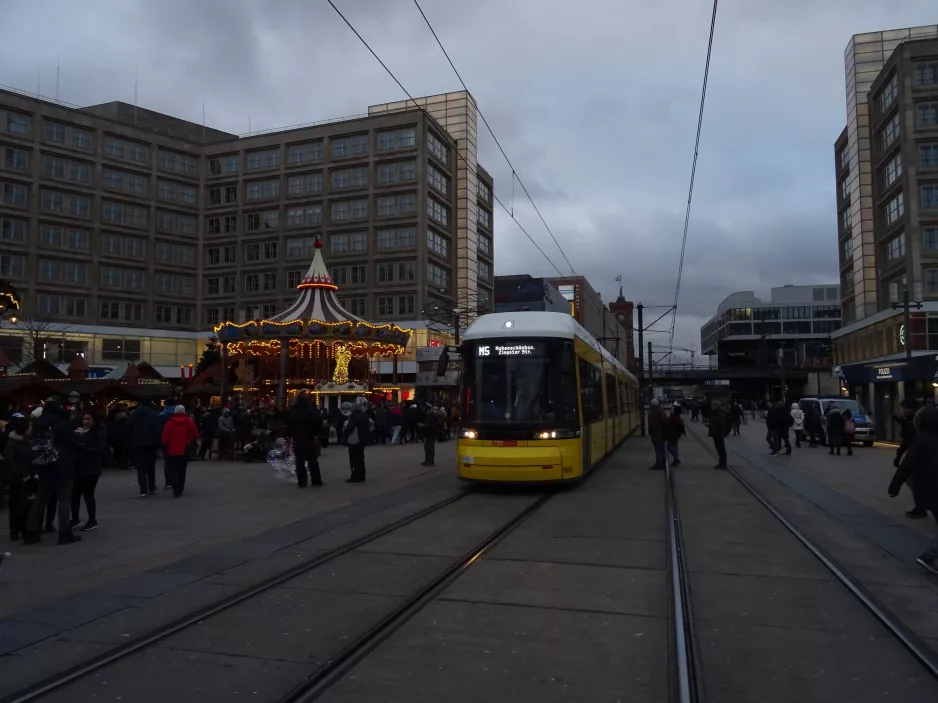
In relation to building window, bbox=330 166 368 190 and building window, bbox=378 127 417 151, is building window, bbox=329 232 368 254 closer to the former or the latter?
building window, bbox=330 166 368 190

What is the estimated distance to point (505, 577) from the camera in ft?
24.2

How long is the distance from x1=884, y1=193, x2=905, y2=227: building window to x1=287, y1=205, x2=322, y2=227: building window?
41157mm

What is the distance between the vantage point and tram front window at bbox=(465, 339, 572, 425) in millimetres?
13133

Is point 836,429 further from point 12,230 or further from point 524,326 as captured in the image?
point 12,230

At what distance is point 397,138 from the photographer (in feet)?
193

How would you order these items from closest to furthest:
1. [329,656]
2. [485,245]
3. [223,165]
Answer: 1. [329,656]
2. [223,165]
3. [485,245]

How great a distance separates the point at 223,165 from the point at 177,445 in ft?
188

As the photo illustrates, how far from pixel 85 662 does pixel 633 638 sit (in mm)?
3777

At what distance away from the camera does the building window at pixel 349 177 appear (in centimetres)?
5988

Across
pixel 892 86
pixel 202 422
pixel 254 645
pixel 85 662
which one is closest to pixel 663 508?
pixel 254 645

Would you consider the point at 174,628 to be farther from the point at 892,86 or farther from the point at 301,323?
the point at 892,86

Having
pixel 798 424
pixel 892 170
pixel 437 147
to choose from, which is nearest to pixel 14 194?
pixel 437 147

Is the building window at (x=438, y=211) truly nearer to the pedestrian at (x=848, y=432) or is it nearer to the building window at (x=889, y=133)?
the building window at (x=889, y=133)

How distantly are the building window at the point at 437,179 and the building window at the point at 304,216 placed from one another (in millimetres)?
9473
